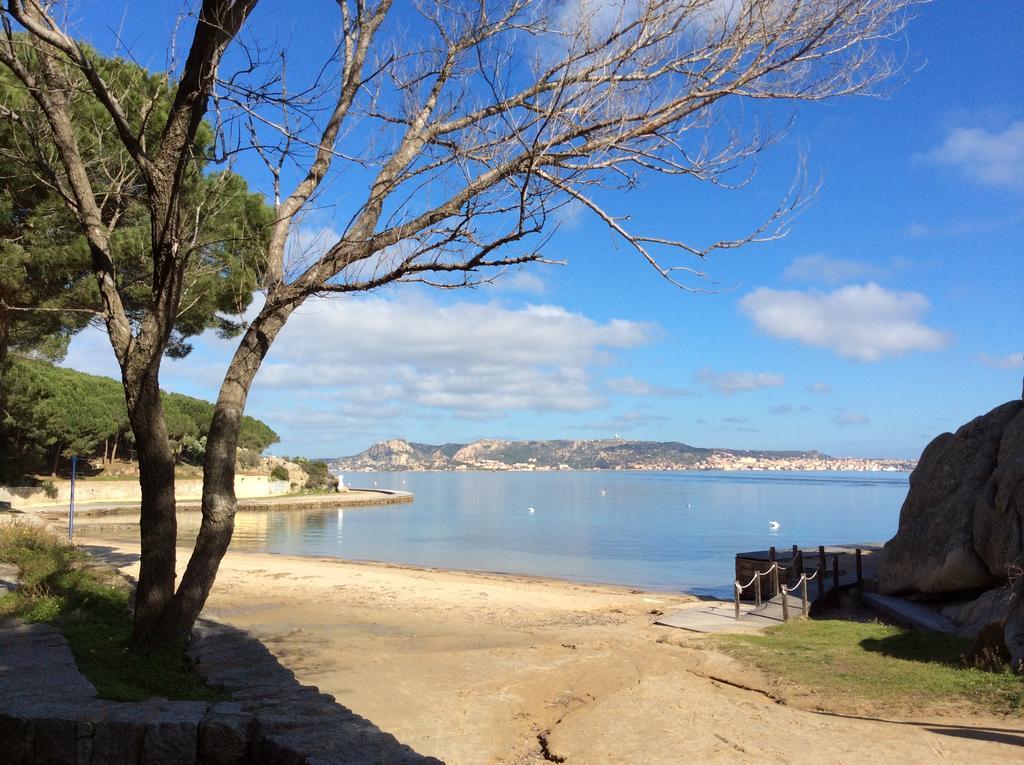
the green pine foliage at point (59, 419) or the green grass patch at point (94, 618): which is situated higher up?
the green pine foliage at point (59, 419)

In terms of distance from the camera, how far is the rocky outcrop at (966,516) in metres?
12.4

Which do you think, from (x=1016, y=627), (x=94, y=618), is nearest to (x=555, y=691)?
(x=94, y=618)

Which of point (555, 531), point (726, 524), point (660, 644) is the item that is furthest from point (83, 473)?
point (660, 644)

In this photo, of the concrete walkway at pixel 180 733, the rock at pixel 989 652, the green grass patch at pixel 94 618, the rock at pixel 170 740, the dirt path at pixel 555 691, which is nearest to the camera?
the concrete walkway at pixel 180 733

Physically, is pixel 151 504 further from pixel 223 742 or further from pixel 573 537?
pixel 573 537

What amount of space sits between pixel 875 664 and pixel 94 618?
28.7 ft

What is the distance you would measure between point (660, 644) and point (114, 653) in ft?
25.7

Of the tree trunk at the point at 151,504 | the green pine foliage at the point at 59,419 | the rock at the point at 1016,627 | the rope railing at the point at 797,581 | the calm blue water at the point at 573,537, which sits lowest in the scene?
the calm blue water at the point at 573,537

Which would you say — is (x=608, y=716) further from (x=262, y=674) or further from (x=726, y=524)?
(x=726, y=524)

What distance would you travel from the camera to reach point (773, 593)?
53.4 feet

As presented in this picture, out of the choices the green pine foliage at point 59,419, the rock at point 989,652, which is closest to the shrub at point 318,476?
the green pine foliage at point 59,419

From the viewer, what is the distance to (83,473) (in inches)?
1984

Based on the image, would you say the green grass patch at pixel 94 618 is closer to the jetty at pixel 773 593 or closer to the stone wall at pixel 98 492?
the jetty at pixel 773 593

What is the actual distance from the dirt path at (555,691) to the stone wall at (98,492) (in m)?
20.5
